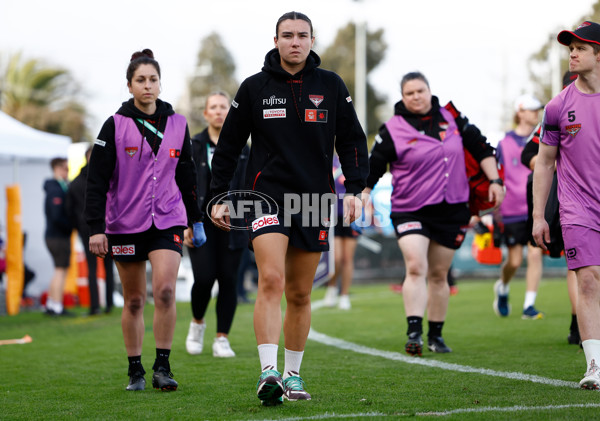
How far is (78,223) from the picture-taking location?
43.4 feet

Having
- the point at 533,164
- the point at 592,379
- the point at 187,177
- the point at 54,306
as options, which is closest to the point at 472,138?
the point at 533,164

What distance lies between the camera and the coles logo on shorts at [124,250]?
5777 millimetres

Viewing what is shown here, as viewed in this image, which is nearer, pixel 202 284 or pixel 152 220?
pixel 152 220

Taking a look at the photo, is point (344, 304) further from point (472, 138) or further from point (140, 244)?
point (140, 244)

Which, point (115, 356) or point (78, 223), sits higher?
point (78, 223)

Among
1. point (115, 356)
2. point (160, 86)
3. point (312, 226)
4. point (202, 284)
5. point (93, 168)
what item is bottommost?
point (115, 356)

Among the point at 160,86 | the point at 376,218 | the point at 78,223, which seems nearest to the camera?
the point at 160,86

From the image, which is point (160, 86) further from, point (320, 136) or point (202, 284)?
point (202, 284)

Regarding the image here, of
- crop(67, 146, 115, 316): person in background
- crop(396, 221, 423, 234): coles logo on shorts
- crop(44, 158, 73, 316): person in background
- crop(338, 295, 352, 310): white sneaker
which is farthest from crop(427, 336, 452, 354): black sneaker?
crop(44, 158, 73, 316): person in background

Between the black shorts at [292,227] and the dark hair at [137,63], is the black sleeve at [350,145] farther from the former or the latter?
the dark hair at [137,63]

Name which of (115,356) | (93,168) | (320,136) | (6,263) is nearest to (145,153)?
(93,168)

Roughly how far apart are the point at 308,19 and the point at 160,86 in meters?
1.37

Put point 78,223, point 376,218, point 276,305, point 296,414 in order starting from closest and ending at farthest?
point 296,414 < point 276,305 < point 78,223 < point 376,218

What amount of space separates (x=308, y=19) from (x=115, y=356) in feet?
13.8
